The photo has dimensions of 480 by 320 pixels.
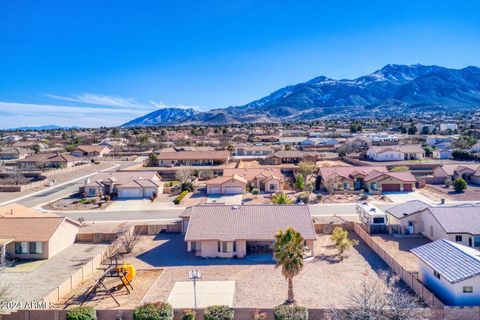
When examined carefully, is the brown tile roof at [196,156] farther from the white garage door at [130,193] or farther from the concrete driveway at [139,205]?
the concrete driveway at [139,205]

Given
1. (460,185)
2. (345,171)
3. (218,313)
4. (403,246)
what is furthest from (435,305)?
(345,171)

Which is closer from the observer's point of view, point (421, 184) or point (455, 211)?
point (455, 211)

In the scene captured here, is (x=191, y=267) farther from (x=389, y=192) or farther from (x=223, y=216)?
(x=389, y=192)

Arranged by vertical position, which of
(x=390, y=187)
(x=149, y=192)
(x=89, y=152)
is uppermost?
(x=89, y=152)

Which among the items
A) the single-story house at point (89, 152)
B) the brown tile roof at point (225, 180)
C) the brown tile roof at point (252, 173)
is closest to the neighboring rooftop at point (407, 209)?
the brown tile roof at point (252, 173)

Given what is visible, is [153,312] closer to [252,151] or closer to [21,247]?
[21,247]

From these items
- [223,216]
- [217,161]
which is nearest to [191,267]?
[223,216]
